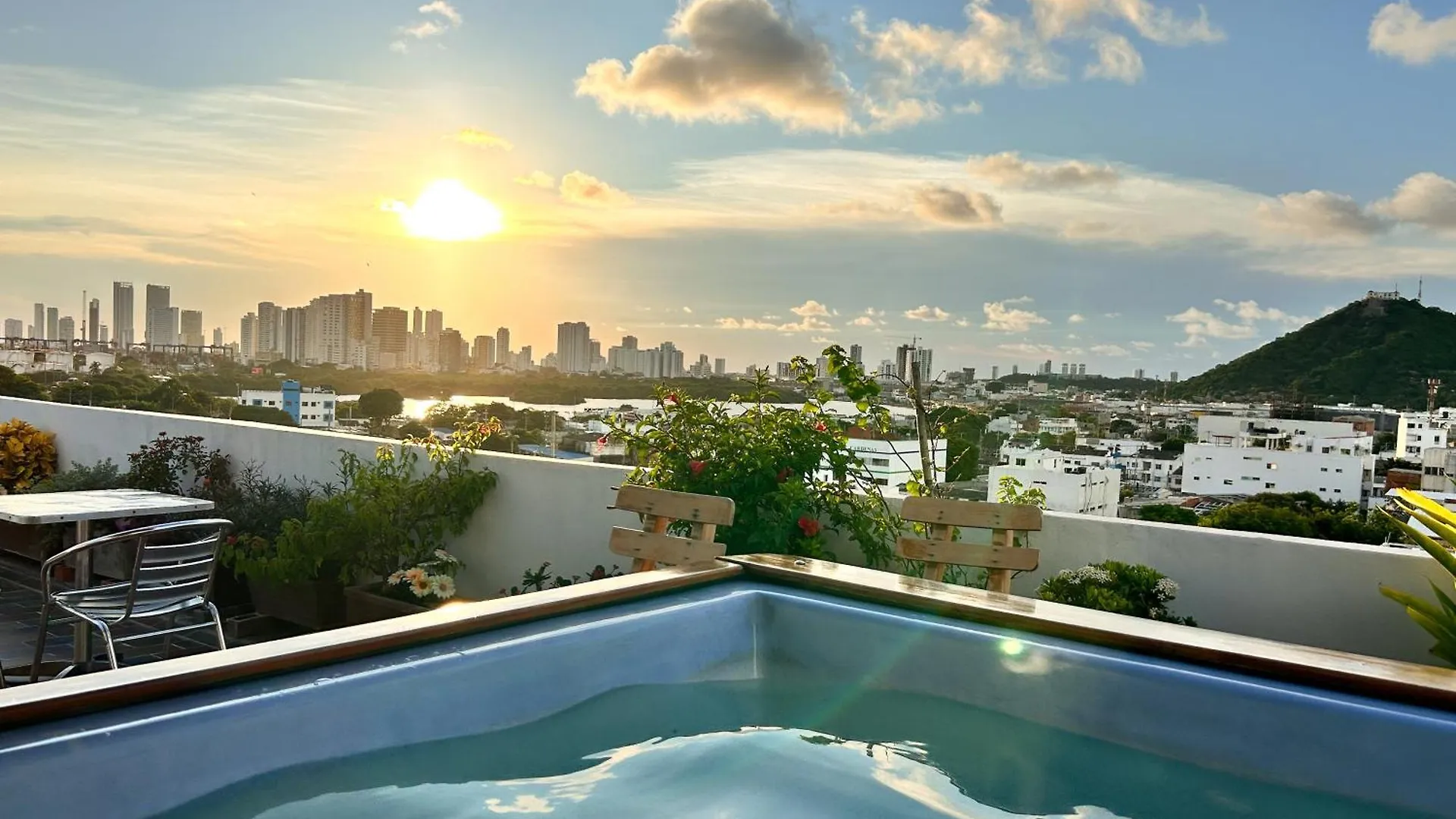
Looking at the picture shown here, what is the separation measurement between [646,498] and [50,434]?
5550mm

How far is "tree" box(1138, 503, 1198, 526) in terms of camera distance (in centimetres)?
418

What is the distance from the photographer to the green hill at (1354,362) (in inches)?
269

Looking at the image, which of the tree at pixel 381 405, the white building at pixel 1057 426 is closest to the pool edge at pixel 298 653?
the white building at pixel 1057 426

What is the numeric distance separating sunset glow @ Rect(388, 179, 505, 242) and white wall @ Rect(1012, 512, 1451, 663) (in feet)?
25.2

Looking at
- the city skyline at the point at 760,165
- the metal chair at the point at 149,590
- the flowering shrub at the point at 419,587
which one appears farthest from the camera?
the city skyline at the point at 760,165

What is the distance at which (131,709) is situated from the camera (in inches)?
66.6

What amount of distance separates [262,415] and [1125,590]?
5.22 metres

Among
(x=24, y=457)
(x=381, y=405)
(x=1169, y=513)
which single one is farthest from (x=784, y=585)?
(x=24, y=457)

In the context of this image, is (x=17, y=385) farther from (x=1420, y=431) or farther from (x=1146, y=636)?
(x=1420, y=431)

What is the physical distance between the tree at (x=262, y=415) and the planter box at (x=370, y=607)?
6.82 ft

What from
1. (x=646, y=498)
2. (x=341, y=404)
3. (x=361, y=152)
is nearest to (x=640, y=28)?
(x=361, y=152)

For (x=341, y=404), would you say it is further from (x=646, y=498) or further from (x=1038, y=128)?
(x=1038, y=128)

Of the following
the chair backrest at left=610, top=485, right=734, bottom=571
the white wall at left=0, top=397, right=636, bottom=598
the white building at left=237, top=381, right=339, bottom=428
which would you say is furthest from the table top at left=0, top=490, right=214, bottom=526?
the chair backrest at left=610, top=485, right=734, bottom=571

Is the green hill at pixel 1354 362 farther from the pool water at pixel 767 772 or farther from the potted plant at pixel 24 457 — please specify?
the potted plant at pixel 24 457
